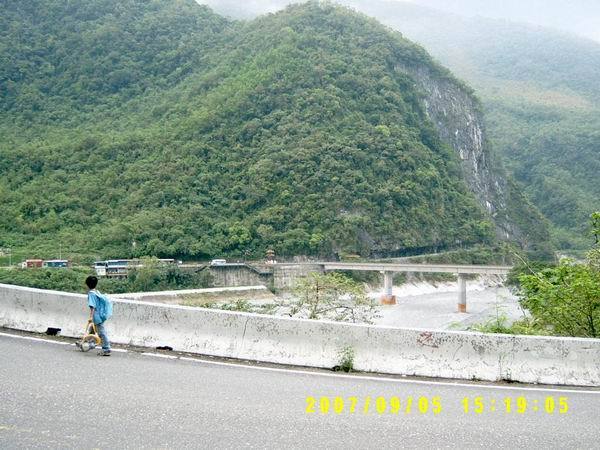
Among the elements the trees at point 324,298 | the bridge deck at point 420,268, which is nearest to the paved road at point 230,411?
the trees at point 324,298

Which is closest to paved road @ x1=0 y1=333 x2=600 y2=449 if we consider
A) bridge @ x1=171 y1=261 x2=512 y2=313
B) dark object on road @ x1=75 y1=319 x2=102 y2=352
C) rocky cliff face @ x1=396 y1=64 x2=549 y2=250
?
dark object on road @ x1=75 y1=319 x2=102 y2=352

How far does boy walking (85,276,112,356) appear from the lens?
8.47 m

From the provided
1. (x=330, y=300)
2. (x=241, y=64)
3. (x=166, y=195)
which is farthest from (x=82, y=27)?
(x=330, y=300)

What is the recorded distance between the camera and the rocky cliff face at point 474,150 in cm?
11500

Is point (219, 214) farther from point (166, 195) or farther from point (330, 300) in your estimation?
point (330, 300)

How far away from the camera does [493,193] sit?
4707 inches

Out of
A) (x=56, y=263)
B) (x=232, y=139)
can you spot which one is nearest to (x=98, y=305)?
(x=56, y=263)

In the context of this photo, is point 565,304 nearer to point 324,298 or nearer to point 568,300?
point 568,300

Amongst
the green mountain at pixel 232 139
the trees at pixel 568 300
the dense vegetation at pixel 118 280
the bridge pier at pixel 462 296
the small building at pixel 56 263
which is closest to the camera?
the trees at pixel 568 300

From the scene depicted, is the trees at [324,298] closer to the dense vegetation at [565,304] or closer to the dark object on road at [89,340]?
the dense vegetation at [565,304]

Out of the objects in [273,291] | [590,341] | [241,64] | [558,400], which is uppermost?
[241,64]

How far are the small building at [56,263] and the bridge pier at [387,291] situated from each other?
30725 mm

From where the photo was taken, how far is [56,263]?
60.3 m

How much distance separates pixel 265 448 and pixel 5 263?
6167 cm
